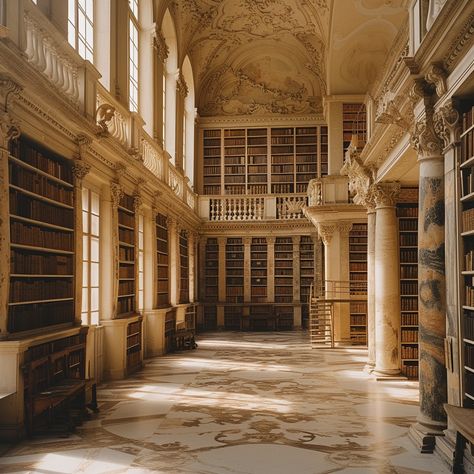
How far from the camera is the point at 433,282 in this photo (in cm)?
568

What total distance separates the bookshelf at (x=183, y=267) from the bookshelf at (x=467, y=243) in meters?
11.4

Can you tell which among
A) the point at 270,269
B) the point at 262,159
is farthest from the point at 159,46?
the point at 270,269

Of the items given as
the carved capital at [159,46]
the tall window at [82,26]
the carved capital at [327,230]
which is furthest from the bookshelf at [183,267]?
the tall window at [82,26]

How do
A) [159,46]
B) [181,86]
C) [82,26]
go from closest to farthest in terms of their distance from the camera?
[82,26] < [159,46] < [181,86]

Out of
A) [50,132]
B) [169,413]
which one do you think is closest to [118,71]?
[50,132]

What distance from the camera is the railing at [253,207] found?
63.2 ft

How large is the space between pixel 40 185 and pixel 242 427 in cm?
346

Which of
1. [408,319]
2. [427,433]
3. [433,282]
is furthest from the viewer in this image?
[408,319]

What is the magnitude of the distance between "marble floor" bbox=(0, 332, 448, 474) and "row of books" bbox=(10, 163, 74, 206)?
2575mm

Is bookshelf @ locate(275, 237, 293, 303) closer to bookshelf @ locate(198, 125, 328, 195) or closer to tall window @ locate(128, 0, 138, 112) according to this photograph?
bookshelf @ locate(198, 125, 328, 195)

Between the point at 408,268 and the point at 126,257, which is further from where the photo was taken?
the point at 126,257

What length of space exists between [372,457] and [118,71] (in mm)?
7629

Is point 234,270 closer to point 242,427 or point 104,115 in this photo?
point 104,115

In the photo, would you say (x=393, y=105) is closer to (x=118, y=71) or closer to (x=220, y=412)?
(x=220, y=412)
